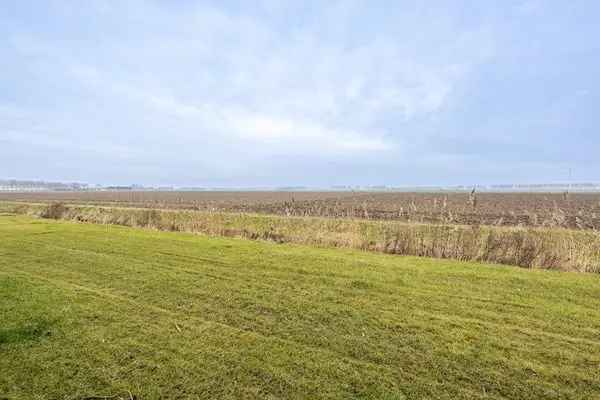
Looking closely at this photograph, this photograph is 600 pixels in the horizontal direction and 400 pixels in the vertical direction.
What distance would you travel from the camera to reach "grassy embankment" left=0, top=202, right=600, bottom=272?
8969 mm

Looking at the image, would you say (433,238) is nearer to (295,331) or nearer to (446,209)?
(295,331)

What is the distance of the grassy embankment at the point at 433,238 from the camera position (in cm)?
897

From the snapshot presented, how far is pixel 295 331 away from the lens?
446 centimetres

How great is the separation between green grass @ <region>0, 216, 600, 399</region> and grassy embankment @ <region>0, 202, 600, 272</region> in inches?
71.3

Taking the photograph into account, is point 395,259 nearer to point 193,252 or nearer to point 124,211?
point 193,252

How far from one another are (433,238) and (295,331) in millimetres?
7413

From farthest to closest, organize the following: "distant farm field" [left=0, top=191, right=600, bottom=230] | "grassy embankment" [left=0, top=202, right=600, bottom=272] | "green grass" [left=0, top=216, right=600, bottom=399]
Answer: "distant farm field" [left=0, top=191, right=600, bottom=230] < "grassy embankment" [left=0, top=202, right=600, bottom=272] < "green grass" [left=0, top=216, right=600, bottom=399]

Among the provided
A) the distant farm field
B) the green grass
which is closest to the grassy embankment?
the green grass

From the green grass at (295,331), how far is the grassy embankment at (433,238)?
5.94ft

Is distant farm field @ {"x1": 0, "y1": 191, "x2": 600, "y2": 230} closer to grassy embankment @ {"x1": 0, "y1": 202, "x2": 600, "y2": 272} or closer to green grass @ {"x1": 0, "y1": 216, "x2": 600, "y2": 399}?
grassy embankment @ {"x1": 0, "y1": 202, "x2": 600, "y2": 272}

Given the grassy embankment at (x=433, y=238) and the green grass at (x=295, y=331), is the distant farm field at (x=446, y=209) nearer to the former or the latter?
the grassy embankment at (x=433, y=238)

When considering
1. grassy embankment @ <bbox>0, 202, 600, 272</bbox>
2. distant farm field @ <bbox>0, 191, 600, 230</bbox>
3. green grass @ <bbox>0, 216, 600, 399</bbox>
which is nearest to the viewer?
green grass @ <bbox>0, 216, 600, 399</bbox>

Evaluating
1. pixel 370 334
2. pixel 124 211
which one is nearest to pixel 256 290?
pixel 370 334

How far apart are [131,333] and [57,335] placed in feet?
2.84
